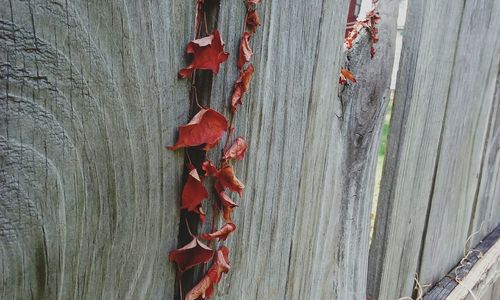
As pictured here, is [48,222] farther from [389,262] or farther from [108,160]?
[389,262]

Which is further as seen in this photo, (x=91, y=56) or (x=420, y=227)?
(x=420, y=227)

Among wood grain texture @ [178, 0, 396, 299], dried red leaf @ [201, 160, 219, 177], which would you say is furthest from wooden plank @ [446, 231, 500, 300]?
dried red leaf @ [201, 160, 219, 177]

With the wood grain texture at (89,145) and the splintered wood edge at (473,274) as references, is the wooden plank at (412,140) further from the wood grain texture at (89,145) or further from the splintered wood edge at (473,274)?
the wood grain texture at (89,145)

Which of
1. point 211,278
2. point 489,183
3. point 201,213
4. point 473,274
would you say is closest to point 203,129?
point 201,213

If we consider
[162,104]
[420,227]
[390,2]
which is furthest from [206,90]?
[420,227]

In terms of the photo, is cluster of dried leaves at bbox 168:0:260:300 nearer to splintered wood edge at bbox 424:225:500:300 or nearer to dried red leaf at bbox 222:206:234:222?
dried red leaf at bbox 222:206:234:222

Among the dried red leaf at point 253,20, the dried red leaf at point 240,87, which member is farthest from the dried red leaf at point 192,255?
the dried red leaf at point 253,20

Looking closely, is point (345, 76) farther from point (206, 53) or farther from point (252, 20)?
point (206, 53)
